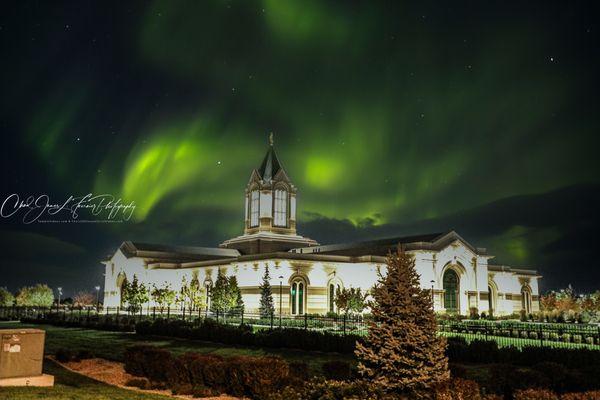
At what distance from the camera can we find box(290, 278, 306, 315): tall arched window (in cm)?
5462

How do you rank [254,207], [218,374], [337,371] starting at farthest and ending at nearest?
[254,207] < [337,371] < [218,374]

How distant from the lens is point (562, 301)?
2719 inches

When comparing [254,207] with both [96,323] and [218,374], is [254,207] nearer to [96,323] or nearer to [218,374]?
[96,323]

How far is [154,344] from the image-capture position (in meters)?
29.9

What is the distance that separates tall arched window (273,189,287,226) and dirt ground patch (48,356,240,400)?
150 ft

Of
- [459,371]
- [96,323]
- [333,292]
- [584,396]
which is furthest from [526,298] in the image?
[584,396]

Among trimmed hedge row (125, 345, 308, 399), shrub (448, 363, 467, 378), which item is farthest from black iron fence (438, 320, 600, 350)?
trimmed hedge row (125, 345, 308, 399)

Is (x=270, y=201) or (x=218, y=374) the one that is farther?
(x=270, y=201)

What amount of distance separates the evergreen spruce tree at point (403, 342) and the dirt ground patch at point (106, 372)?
5.16 m

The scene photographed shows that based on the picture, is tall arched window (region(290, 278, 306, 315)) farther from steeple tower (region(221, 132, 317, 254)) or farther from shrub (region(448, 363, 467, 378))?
shrub (region(448, 363, 467, 378))

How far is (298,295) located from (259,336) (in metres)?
26.3

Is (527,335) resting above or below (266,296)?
below

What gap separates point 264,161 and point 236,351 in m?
46.3

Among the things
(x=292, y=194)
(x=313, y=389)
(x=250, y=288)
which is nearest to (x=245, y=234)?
(x=292, y=194)
